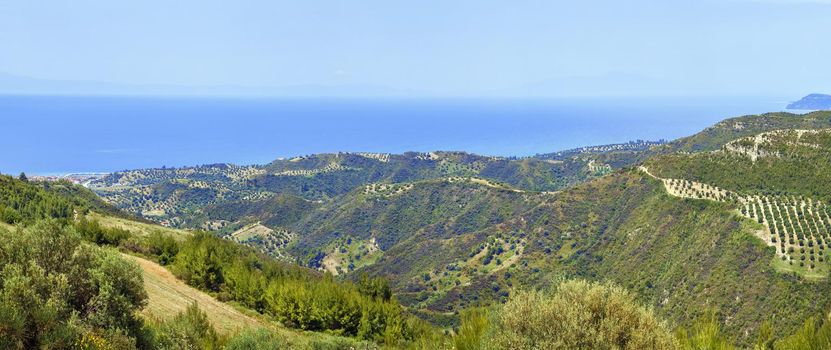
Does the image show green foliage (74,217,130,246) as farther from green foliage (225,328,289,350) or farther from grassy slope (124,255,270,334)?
green foliage (225,328,289,350)

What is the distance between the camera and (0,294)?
11266 mm

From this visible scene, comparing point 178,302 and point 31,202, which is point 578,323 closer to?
point 178,302

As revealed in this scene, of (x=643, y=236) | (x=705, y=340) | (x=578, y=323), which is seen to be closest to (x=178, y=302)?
(x=578, y=323)

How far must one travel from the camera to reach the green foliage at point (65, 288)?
11156 millimetres

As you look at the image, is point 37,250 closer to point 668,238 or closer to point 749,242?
point 749,242

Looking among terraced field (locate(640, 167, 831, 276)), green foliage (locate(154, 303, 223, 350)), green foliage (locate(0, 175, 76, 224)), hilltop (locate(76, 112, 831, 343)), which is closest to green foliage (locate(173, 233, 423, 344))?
hilltop (locate(76, 112, 831, 343))

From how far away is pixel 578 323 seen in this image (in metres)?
12.9

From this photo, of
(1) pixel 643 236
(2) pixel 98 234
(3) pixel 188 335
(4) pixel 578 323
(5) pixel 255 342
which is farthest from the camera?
(1) pixel 643 236

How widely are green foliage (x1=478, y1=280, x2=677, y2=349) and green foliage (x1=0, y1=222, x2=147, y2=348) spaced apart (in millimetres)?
10503

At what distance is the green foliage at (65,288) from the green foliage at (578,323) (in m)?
10.5

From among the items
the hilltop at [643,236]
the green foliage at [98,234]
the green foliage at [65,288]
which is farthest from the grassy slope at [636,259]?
the green foliage at [98,234]

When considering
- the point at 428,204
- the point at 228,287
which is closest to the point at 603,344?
the point at 228,287

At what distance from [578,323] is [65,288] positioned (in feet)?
44.9

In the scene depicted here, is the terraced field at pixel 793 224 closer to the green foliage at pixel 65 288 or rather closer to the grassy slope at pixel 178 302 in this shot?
the grassy slope at pixel 178 302
